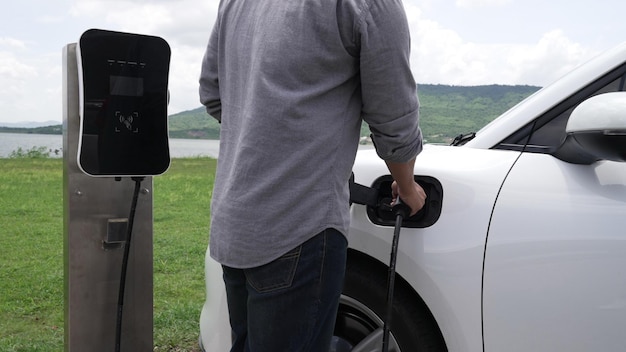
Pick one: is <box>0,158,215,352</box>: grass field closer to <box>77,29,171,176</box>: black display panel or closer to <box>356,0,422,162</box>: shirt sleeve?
<box>77,29,171,176</box>: black display panel

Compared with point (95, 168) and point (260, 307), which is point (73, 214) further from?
point (260, 307)

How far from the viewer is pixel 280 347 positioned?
61.9 inches

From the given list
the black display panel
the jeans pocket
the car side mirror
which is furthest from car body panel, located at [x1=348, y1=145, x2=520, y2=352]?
the black display panel

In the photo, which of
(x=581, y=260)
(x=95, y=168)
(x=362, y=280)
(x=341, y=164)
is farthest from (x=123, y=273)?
(x=581, y=260)

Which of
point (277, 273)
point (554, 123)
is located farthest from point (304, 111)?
point (554, 123)

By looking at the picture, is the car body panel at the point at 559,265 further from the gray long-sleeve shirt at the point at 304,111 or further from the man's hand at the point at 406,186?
the gray long-sleeve shirt at the point at 304,111

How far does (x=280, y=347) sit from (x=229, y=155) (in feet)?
1.59

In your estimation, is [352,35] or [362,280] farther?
[362,280]

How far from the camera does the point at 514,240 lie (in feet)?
6.72

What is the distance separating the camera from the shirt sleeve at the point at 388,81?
149 cm

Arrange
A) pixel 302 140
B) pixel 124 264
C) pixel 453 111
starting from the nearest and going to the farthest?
1. pixel 302 140
2. pixel 124 264
3. pixel 453 111

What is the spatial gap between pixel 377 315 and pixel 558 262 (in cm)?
61

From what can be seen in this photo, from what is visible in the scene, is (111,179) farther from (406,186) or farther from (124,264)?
(406,186)

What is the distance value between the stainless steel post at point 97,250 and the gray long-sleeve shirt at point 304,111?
134 cm
